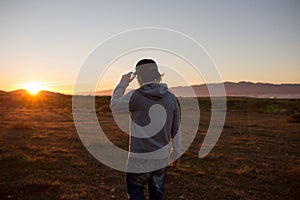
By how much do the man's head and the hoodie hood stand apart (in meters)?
0.10

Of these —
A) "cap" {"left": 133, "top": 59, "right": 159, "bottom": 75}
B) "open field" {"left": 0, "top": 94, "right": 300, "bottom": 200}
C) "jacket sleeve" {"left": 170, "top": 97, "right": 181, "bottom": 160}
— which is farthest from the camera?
"open field" {"left": 0, "top": 94, "right": 300, "bottom": 200}

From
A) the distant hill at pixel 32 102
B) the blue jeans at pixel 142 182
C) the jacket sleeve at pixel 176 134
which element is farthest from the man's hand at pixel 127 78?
the distant hill at pixel 32 102

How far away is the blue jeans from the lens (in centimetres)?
338

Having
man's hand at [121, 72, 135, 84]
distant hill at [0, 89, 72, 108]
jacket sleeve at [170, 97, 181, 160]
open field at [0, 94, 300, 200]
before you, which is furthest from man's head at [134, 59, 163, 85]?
distant hill at [0, 89, 72, 108]

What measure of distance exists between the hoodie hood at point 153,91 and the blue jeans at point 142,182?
3.11 feet

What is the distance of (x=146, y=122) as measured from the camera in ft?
10.8

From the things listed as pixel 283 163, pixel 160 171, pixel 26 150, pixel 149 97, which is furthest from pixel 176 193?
pixel 26 150

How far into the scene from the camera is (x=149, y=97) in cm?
324

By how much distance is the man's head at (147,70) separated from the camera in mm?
3352

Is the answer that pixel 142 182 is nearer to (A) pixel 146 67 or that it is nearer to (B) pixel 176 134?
(B) pixel 176 134

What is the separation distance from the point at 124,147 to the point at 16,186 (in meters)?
6.06

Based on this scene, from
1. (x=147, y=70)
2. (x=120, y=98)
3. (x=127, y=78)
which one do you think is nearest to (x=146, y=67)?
(x=147, y=70)

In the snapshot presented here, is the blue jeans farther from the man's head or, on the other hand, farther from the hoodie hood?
the man's head

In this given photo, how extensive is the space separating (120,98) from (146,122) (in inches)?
16.6
